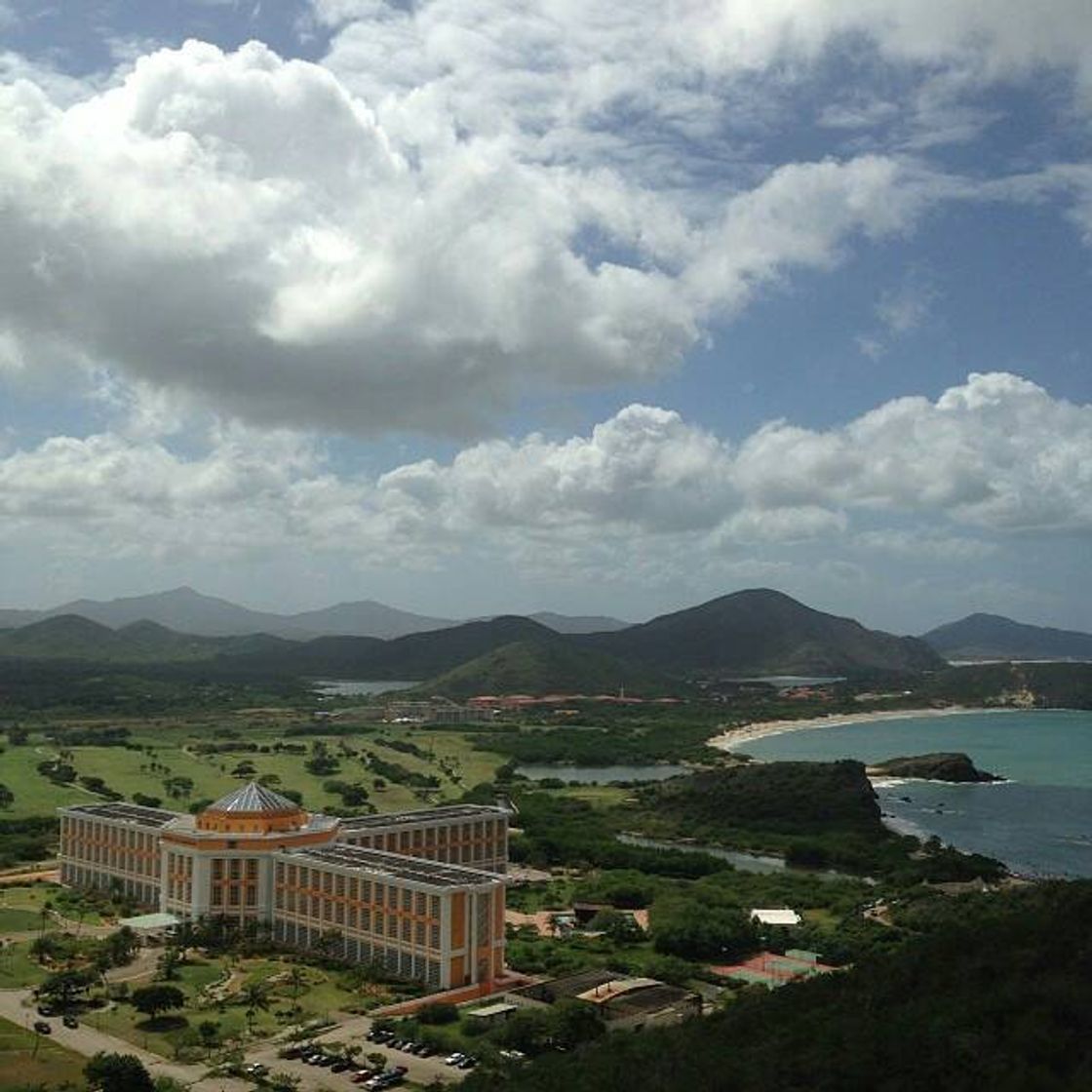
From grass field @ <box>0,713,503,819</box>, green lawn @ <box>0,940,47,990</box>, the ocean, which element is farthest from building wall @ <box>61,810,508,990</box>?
the ocean

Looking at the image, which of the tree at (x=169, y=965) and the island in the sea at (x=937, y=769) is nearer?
the tree at (x=169, y=965)

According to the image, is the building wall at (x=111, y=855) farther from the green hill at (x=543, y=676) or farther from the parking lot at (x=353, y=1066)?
the green hill at (x=543, y=676)

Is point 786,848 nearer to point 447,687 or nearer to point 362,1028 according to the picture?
point 362,1028

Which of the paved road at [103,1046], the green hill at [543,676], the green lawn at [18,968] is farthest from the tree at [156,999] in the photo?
the green hill at [543,676]

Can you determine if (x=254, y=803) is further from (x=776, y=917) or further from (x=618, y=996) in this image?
(x=776, y=917)

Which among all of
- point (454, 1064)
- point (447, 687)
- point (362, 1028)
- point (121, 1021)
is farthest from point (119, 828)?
point (447, 687)

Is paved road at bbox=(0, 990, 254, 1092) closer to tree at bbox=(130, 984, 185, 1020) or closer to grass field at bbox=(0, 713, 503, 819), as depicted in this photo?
tree at bbox=(130, 984, 185, 1020)
